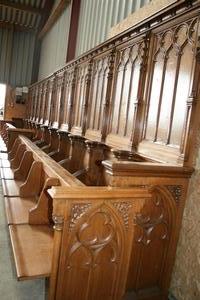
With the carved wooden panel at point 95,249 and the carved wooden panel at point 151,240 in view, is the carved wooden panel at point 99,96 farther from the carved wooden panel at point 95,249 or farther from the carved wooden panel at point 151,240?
the carved wooden panel at point 95,249

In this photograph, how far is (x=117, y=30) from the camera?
408 centimetres

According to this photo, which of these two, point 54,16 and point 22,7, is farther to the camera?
point 22,7

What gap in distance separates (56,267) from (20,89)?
10297 mm

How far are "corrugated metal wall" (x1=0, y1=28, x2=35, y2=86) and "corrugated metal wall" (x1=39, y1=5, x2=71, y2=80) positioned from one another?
638 mm

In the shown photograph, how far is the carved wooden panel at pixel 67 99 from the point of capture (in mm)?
5207

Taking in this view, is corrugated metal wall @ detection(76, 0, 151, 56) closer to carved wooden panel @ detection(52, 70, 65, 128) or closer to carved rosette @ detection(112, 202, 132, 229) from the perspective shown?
carved wooden panel @ detection(52, 70, 65, 128)

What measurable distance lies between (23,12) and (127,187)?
33.1 ft

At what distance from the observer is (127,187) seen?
1770mm

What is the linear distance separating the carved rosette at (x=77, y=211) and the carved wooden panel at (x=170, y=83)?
91cm

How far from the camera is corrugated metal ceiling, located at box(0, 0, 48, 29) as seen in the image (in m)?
9.42

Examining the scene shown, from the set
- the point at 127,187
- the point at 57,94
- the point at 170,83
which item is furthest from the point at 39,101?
the point at 127,187

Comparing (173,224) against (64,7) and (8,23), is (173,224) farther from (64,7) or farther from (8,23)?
(8,23)

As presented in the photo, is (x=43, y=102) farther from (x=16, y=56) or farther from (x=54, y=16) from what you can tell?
(x=16, y=56)

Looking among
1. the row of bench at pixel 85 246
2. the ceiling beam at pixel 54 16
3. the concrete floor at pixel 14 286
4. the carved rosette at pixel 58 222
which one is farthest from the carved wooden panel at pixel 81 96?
the ceiling beam at pixel 54 16
